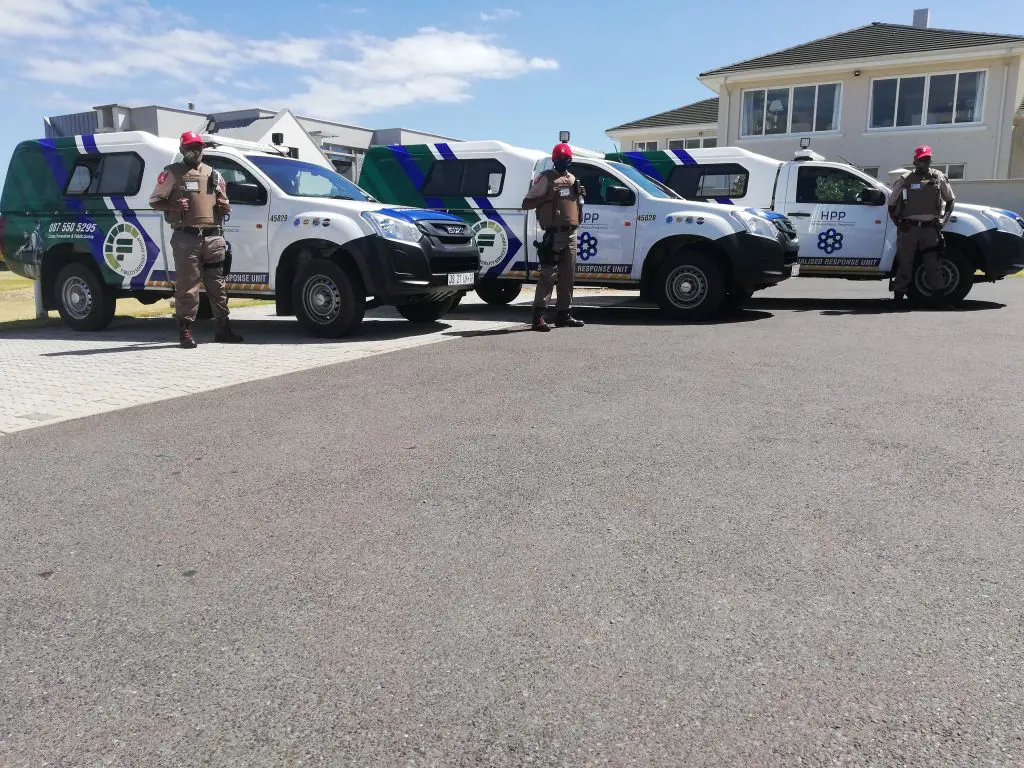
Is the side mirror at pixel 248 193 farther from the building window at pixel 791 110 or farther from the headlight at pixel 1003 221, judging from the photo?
the building window at pixel 791 110

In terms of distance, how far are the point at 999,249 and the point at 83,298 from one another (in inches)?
465

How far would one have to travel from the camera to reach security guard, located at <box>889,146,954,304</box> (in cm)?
1102

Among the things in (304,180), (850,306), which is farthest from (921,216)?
(304,180)

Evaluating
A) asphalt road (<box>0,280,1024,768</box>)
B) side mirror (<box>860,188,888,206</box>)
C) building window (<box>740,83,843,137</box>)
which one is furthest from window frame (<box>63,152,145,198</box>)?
building window (<box>740,83,843,137</box>)

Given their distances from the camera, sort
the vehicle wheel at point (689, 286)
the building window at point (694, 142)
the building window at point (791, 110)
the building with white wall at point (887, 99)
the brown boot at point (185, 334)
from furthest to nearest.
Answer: the building window at point (694, 142) → the building window at point (791, 110) → the building with white wall at point (887, 99) → the vehicle wheel at point (689, 286) → the brown boot at point (185, 334)

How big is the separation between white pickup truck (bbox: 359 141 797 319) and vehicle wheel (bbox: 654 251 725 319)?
0.04 ft

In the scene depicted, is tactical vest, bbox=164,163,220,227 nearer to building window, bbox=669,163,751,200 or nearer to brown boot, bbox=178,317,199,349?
brown boot, bbox=178,317,199,349

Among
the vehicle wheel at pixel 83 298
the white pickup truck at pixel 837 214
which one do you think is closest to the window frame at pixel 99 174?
the vehicle wheel at pixel 83 298

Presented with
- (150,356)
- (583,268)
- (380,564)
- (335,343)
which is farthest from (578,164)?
(380,564)

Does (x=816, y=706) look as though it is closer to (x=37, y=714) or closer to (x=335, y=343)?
(x=37, y=714)

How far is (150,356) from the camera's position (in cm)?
834

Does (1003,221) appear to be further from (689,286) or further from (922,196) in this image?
(689,286)

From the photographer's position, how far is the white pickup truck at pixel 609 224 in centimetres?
1024

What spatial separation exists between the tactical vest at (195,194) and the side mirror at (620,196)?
4.74m
